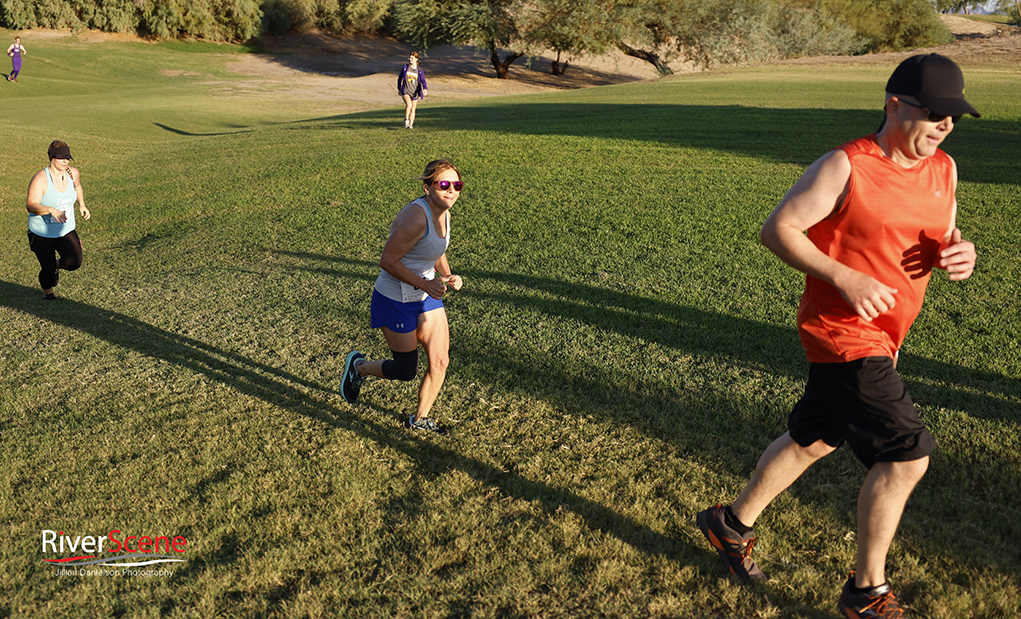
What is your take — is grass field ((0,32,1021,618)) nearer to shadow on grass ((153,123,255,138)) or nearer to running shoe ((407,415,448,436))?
running shoe ((407,415,448,436))

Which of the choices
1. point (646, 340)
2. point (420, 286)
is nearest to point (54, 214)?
point (420, 286)

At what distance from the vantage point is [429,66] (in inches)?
2094

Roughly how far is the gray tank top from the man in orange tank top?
2.14 m

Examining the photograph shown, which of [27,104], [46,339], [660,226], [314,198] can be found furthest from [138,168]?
[27,104]

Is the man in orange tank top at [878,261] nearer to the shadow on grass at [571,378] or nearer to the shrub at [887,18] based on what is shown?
the shadow on grass at [571,378]

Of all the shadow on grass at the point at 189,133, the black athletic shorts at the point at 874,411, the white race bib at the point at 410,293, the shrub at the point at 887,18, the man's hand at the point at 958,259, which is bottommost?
the shadow on grass at the point at 189,133

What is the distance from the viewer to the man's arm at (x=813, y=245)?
2492 millimetres

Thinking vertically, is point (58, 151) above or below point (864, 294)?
below

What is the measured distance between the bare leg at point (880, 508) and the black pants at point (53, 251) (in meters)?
8.26

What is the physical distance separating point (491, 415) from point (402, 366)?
0.76 metres

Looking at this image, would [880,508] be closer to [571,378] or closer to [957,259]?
[957,259]

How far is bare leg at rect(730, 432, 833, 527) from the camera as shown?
9.69 feet

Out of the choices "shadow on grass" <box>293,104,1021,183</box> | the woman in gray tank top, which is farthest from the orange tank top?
"shadow on grass" <box>293,104,1021,183</box>

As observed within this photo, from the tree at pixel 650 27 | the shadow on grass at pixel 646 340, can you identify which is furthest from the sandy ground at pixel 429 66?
the shadow on grass at pixel 646 340
